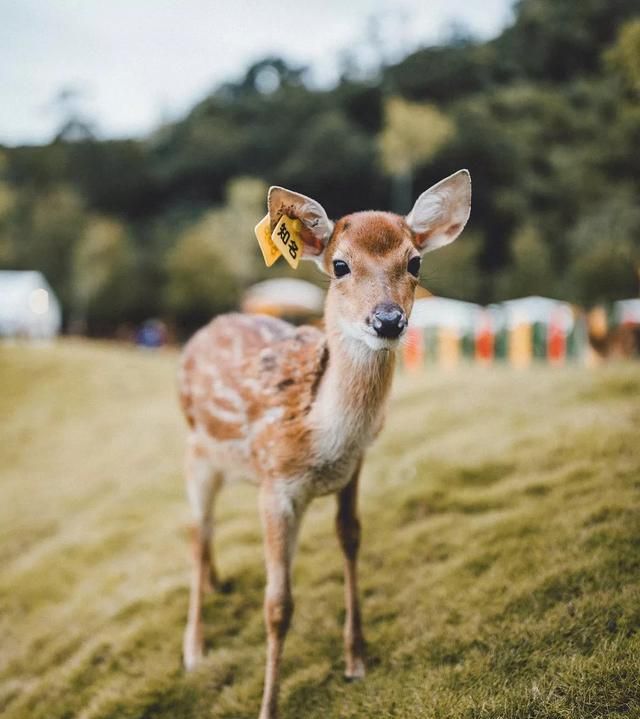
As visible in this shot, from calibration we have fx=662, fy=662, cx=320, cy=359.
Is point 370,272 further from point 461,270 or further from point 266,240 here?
point 461,270

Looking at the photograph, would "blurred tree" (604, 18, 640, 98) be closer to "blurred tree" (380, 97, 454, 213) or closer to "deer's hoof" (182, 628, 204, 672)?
"deer's hoof" (182, 628, 204, 672)

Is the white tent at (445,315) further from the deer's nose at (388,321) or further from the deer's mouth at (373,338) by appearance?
the deer's nose at (388,321)

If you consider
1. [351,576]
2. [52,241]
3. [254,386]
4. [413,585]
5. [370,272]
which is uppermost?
[52,241]

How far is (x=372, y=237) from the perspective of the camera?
284 cm

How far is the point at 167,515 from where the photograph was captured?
6477 millimetres

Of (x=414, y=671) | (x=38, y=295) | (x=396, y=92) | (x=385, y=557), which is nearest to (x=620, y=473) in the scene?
(x=385, y=557)

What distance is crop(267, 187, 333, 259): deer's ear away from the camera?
9.34 feet

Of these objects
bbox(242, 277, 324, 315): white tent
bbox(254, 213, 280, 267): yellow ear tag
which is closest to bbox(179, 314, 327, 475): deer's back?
bbox(254, 213, 280, 267): yellow ear tag

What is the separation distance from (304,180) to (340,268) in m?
39.3

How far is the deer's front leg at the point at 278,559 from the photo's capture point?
3.04 meters

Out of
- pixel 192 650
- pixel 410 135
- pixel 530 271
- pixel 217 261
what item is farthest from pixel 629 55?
pixel 217 261

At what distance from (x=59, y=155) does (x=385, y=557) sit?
52618 millimetres

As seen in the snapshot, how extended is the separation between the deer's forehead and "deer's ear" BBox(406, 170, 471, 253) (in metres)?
0.15

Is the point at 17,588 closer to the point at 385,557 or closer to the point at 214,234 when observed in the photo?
the point at 385,557
